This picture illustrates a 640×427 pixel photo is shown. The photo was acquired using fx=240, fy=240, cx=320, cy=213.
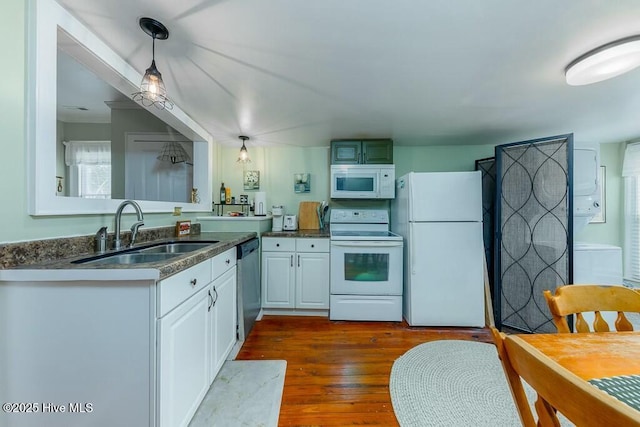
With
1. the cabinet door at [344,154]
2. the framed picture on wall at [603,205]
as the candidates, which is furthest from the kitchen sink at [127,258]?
the framed picture on wall at [603,205]

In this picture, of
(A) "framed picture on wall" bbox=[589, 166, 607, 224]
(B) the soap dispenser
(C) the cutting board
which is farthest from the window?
(A) "framed picture on wall" bbox=[589, 166, 607, 224]

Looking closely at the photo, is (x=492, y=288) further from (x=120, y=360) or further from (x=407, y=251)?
(x=120, y=360)

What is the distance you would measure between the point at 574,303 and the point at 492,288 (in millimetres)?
1939

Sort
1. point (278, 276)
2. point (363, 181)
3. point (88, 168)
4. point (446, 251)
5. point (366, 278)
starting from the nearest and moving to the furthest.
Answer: point (88, 168)
point (446, 251)
point (366, 278)
point (278, 276)
point (363, 181)

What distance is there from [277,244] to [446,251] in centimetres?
179

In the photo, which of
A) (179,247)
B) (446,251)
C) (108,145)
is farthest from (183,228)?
(446,251)

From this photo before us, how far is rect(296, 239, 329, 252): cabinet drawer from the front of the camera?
2658 millimetres

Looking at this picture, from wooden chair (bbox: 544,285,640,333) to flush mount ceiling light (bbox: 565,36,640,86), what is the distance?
1256mm

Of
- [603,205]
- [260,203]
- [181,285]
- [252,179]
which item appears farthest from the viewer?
[252,179]

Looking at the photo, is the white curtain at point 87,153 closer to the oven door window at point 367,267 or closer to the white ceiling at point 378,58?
the white ceiling at point 378,58

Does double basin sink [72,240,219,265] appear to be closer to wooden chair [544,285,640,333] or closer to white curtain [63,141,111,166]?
white curtain [63,141,111,166]

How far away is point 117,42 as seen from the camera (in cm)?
137

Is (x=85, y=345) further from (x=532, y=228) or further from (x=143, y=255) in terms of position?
(x=532, y=228)

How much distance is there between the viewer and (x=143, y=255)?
1539mm
